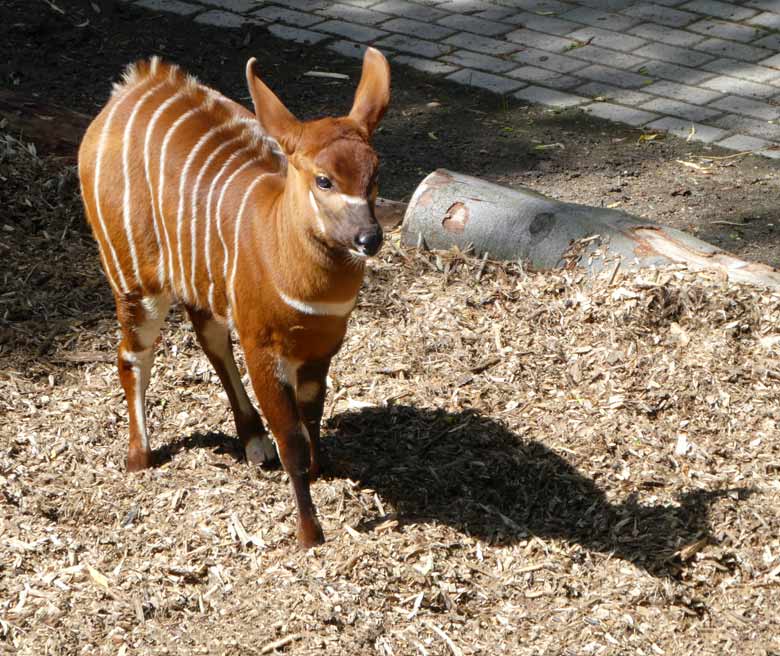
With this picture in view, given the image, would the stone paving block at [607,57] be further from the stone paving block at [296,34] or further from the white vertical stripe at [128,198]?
the white vertical stripe at [128,198]

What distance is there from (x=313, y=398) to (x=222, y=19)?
5129 millimetres

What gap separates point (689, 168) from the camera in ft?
23.4

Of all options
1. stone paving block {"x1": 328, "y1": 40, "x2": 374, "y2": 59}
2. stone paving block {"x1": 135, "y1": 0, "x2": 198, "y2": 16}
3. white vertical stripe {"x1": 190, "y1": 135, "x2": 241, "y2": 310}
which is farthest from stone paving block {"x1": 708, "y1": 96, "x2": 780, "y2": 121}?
white vertical stripe {"x1": 190, "y1": 135, "x2": 241, "y2": 310}

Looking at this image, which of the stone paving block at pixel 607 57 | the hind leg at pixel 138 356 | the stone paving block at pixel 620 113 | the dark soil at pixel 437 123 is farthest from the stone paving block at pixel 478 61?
the hind leg at pixel 138 356

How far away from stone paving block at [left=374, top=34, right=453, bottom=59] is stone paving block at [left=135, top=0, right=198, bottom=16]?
145 centimetres

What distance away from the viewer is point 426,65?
8.28 m

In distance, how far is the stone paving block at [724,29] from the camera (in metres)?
8.46

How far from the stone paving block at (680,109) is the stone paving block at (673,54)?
1.62ft

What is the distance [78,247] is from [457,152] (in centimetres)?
230

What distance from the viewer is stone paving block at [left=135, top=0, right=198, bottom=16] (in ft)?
29.7

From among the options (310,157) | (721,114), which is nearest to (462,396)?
(310,157)

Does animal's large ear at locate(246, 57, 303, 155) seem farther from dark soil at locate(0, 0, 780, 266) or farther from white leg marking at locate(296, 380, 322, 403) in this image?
dark soil at locate(0, 0, 780, 266)

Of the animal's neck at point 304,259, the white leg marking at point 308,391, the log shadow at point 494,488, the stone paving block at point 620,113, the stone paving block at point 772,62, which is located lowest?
the log shadow at point 494,488

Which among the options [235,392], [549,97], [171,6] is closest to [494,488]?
[235,392]
